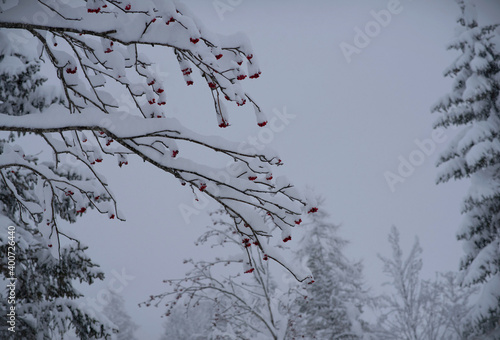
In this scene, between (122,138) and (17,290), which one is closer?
(122,138)

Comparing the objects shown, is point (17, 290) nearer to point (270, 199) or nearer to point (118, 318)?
point (270, 199)

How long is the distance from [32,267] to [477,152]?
10271 millimetres

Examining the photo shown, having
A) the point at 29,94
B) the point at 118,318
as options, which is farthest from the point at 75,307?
the point at 118,318

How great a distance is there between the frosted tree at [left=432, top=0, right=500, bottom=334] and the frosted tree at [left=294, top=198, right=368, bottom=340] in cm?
520

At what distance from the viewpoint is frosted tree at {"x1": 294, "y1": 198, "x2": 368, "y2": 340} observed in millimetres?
12812

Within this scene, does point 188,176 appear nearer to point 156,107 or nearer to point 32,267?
point 156,107

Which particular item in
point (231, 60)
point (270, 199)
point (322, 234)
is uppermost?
point (322, 234)

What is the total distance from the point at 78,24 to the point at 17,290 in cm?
552

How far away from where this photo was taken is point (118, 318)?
93.1ft

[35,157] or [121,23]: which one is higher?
[35,157]
